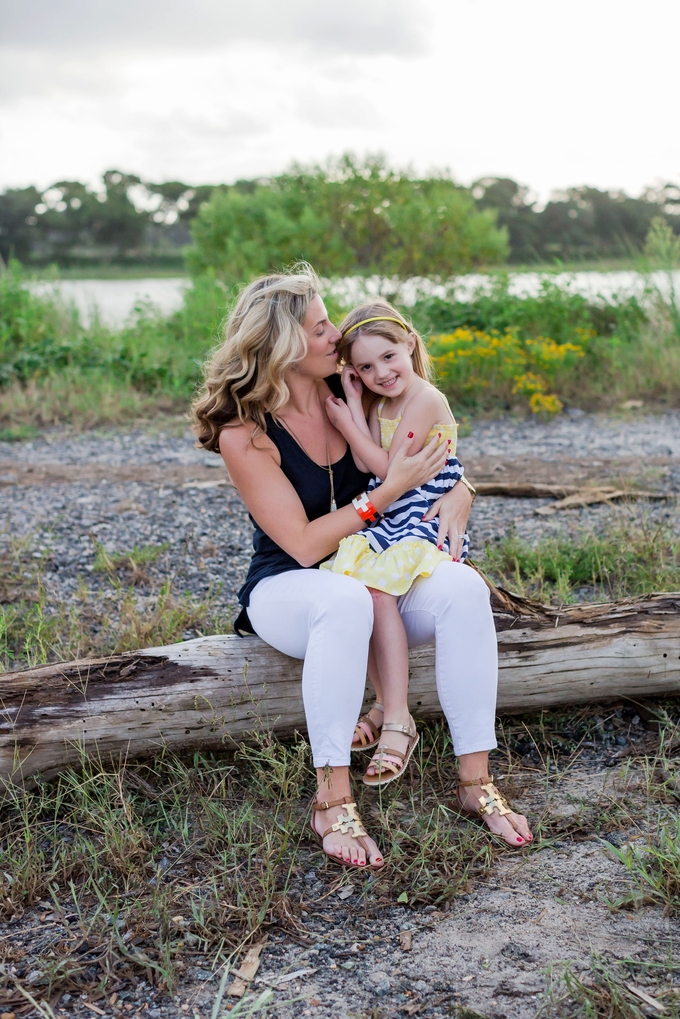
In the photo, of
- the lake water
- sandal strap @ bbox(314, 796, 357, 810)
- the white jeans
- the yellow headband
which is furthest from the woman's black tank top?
the lake water

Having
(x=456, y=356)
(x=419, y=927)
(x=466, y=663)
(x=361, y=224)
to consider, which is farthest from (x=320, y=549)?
(x=361, y=224)

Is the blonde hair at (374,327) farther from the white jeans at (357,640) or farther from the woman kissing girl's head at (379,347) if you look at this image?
the white jeans at (357,640)

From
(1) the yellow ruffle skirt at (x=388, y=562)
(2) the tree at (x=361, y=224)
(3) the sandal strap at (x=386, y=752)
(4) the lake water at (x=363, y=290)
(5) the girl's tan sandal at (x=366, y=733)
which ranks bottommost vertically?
(5) the girl's tan sandal at (x=366, y=733)

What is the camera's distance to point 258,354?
2.47 m

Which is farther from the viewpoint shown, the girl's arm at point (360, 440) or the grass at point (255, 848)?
the girl's arm at point (360, 440)

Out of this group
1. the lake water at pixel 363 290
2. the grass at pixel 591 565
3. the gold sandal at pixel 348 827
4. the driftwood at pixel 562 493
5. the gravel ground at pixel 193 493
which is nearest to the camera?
the gold sandal at pixel 348 827

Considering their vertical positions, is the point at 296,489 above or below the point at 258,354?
below

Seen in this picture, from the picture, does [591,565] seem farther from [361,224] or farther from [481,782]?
[361,224]

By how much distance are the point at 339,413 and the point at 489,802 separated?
3.81 ft

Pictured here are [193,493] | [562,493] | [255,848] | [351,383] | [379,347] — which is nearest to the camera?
[255,848]

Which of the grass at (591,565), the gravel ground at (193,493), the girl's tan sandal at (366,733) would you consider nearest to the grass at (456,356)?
the gravel ground at (193,493)

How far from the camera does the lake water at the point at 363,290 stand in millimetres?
8625

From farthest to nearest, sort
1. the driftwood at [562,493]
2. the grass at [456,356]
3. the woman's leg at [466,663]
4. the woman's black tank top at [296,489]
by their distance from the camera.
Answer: the grass at [456,356]
the driftwood at [562,493]
the woman's black tank top at [296,489]
the woman's leg at [466,663]

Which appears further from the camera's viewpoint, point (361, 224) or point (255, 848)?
point (361, 224)
